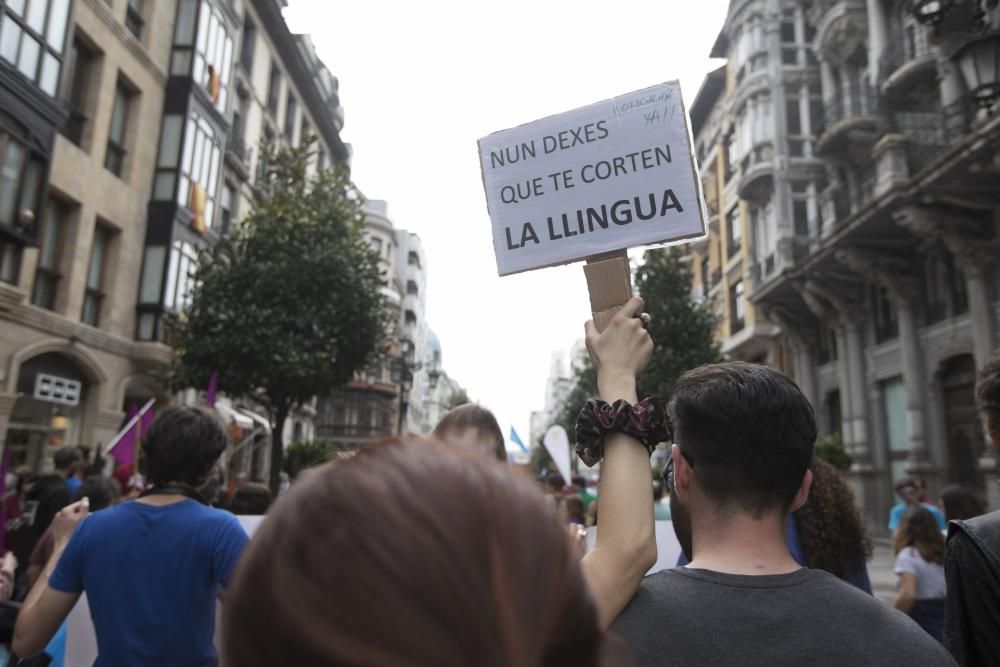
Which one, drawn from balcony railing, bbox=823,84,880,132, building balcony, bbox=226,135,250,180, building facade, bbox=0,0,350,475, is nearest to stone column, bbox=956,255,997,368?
balcony railing, bbox=823,84,880,132

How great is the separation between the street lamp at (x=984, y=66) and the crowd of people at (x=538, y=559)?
469 centimetres

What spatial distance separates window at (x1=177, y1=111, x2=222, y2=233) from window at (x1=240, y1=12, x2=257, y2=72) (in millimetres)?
6720

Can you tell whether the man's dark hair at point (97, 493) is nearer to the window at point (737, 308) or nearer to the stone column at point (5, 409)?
the stone column at point (5, 409)

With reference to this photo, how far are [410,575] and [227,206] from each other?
26.6 meters

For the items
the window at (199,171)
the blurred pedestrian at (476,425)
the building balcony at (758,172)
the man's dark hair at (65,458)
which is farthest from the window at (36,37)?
the building balcony at (758,172)

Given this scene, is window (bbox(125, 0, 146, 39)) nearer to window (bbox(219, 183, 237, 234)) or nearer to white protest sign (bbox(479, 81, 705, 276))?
window (bbox(219, 183, 237, 234))

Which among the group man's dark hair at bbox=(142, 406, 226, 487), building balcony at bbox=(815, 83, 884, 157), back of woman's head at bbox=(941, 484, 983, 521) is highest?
building balcony at bbox=(815, 83, 884, 157)

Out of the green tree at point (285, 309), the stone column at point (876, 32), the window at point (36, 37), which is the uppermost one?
the stone column at point (876, 32)

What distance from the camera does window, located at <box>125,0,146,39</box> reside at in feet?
58.7

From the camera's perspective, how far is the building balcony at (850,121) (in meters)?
20.1

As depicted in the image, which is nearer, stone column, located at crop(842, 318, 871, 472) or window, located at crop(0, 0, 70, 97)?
window, located at crop(0, 0, 70, 97)

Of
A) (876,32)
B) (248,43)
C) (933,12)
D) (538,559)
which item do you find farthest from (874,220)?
(248,43)

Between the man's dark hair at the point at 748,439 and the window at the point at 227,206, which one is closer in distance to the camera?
the man's dark hair at the point at 748,439

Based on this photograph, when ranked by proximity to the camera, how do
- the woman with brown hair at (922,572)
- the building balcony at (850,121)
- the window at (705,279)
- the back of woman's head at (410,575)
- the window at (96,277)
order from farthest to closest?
the window at (705,279) < the building balcony at (850,121) < the window at (96,277) < the woman with brown hair at (922,572) < the back of woman's head at (410,575)
